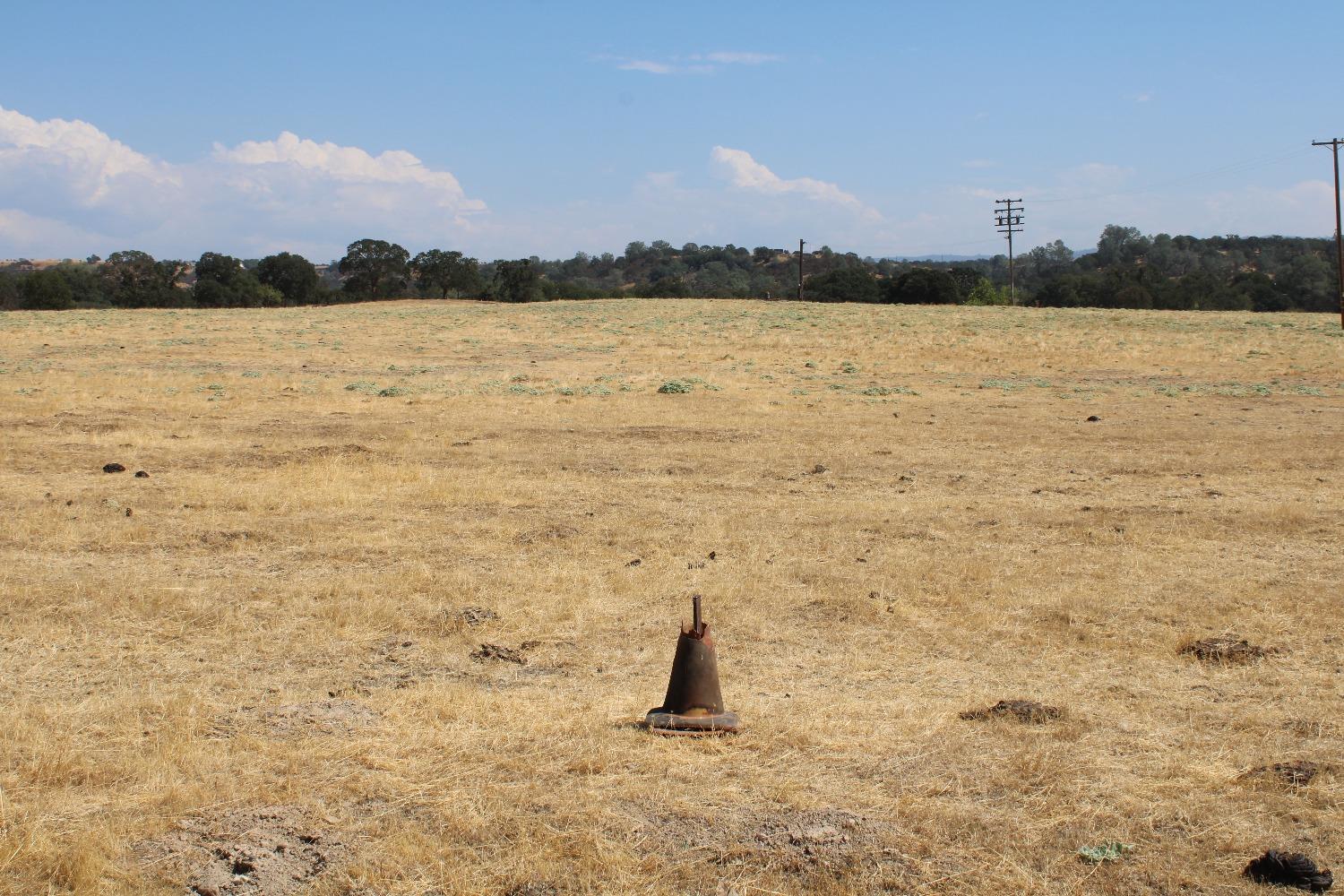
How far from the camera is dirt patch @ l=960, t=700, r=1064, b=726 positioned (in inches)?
243

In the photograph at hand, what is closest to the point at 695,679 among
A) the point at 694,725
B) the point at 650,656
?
the point at 694,725

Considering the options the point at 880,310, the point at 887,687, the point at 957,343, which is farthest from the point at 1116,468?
the point at 880,310

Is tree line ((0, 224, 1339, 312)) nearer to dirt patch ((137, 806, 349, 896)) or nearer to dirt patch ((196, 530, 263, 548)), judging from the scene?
dirt patch ((196, 530, 263, 548))

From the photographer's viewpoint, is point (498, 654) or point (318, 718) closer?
point (318, 718)

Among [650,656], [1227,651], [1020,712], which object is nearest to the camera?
[1020,712]

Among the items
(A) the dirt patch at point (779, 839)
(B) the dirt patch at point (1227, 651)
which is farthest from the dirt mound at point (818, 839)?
(B) the dirt patch at point (1227, 651)

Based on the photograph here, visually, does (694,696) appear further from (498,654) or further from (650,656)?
(498,654)

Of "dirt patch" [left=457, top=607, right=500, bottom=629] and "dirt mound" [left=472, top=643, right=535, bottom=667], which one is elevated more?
"dirt patch" [left=457, top=607, right=500, bottom=629]

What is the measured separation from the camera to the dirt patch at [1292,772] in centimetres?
524

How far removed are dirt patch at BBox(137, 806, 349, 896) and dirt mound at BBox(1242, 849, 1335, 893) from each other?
3.56m

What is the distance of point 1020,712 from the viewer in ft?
20.4

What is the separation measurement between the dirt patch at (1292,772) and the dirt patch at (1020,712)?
1075 mm

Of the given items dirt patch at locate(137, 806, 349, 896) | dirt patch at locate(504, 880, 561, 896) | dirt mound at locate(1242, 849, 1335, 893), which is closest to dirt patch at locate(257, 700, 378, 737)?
dirt patch at locate(137, 806, 349, 896)

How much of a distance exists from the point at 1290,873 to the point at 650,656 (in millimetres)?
4042
